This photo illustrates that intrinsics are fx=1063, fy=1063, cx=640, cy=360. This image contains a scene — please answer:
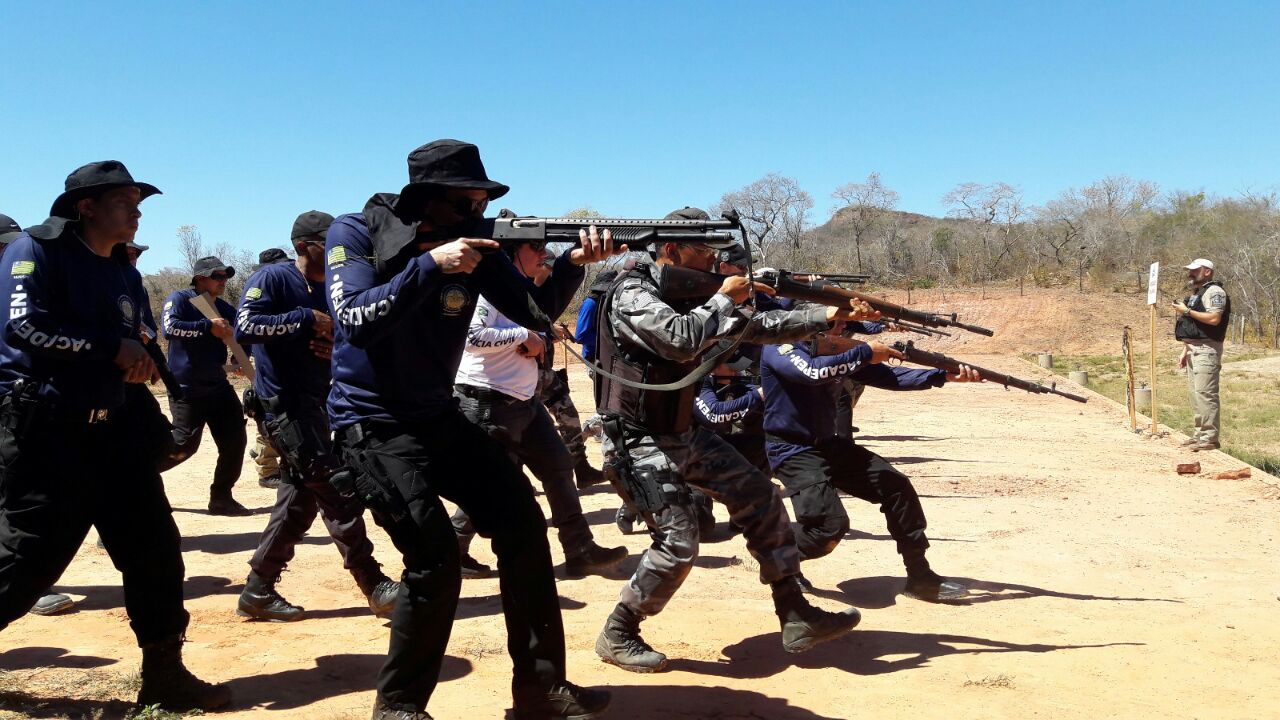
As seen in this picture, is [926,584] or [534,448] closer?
[926,584]

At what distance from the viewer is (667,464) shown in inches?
193

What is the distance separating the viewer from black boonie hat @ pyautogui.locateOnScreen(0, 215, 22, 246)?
5.74 m

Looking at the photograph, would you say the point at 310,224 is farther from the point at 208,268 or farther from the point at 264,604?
the point at 208,268

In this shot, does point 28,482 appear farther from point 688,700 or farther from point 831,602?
point 831,602

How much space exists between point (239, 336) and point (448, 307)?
2.22 metres

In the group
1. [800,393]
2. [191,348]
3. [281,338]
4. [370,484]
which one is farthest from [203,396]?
[370,484]

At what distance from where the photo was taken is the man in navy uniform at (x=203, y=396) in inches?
348

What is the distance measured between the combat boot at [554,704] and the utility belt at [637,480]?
107 centimetres

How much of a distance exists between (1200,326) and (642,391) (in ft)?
34.4

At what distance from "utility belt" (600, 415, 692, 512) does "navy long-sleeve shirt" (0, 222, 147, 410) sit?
2.10 metres

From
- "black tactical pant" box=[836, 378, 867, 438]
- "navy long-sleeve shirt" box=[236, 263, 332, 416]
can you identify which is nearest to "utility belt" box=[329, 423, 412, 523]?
"navy long-sleeve shirt" box=[236, 263, 332, 416]

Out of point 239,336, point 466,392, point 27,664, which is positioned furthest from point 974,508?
point 27,664

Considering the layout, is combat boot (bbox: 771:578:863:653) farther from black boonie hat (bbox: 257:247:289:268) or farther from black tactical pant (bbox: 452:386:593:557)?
black boonie hat (bbox: 257:247:289:268)

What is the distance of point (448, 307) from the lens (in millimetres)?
3756
